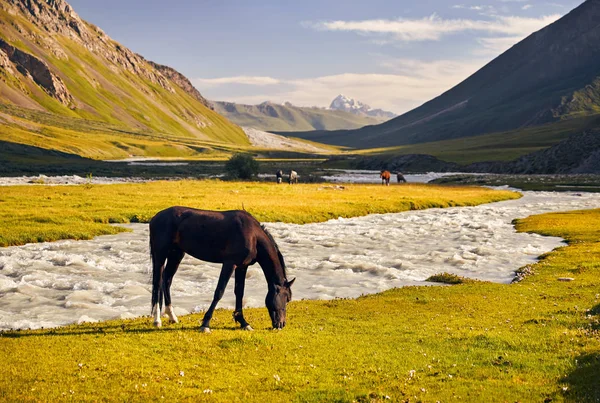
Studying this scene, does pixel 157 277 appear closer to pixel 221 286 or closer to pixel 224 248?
pixel 221 286

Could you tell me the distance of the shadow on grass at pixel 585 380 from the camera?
39.9 ft

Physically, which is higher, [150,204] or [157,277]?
[157,277]

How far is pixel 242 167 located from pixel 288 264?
8085cm

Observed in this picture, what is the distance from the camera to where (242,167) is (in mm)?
114500

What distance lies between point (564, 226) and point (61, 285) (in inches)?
1749

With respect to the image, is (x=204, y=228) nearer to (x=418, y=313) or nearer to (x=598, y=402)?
(x=418, y=313)

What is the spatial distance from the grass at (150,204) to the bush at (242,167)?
27.5 meters

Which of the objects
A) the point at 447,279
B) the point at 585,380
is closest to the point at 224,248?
the point at 585,380

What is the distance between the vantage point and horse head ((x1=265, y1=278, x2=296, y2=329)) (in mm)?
17453

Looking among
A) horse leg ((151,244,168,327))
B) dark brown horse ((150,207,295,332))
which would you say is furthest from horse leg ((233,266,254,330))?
horse leg ((151,244,168,327))

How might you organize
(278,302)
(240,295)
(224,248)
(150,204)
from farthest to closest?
(150,204)
(240,295)
(278,302)
(224,248)

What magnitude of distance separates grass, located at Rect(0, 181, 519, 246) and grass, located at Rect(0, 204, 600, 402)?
25.5m

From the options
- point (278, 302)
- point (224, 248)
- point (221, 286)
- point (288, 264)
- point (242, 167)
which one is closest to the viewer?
point (221, 286)

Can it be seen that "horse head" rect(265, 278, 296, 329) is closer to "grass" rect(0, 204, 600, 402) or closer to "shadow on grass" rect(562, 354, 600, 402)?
"grass" rect(0, 204, 600, 402)
